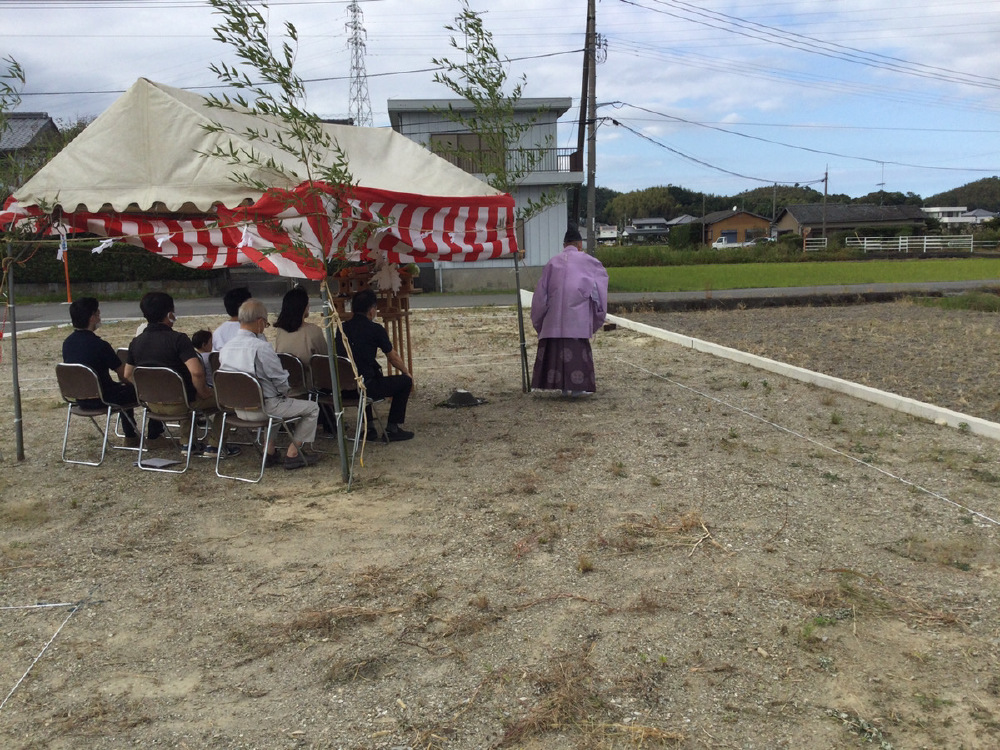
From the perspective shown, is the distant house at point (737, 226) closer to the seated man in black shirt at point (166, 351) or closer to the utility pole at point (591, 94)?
the utility pole at point (591, 94)

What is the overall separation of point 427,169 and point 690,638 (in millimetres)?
4744

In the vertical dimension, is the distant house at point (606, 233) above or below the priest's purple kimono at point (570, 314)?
above

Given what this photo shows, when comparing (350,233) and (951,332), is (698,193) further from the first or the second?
(350,233)

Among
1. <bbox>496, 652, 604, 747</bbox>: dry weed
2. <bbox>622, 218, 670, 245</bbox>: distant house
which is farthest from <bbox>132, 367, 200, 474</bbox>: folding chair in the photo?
<bbox>622, 218, 670, 245</bbox>: distant house

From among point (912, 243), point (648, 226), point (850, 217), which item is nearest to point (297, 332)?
point (912, 243)

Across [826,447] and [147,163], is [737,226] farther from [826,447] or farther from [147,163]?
[147,163]

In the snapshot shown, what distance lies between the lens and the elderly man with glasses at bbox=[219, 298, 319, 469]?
5.69 m

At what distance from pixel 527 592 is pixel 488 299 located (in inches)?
744

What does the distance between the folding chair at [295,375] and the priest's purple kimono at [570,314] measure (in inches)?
98.8

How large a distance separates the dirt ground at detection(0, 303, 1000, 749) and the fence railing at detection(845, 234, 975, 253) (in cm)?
4694

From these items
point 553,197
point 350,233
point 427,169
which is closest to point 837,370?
point 553,197

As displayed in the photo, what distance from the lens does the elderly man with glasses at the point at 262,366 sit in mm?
5688

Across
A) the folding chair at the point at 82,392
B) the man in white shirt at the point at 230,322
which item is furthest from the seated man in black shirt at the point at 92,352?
the man in white shirt at the point at 230,322

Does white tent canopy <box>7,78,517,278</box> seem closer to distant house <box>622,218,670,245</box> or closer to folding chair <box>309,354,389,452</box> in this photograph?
folding chair <box>309,354,389,452</box>
